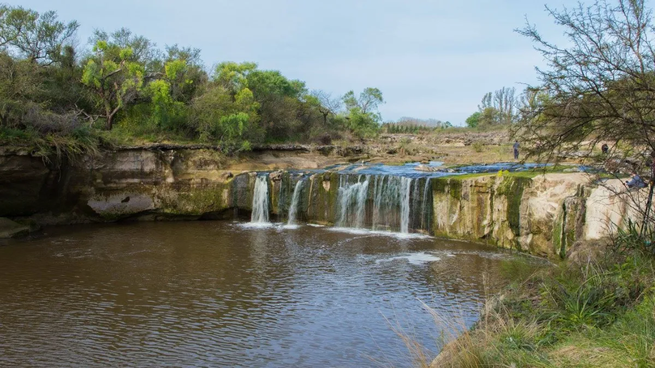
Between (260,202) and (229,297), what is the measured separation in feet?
34.6

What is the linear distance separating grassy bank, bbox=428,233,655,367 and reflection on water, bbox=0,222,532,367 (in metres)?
0.77

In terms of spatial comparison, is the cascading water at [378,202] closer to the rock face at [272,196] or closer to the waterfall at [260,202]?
the rock face at [272,196]

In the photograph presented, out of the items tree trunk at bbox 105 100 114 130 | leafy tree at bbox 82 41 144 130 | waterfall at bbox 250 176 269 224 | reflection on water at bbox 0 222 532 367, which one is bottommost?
reflection on water at bbox 0 222 532 367

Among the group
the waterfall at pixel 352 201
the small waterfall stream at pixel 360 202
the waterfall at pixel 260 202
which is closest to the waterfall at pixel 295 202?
the small waterfall stream at pixel 360 202

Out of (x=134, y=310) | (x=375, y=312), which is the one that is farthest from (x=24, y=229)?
(x=375, y=312)

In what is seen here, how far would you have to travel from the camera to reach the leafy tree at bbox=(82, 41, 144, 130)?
23.9 meters

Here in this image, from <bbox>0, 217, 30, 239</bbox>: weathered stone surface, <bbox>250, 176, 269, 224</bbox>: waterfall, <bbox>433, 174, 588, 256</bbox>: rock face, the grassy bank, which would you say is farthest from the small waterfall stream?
the grassy bank

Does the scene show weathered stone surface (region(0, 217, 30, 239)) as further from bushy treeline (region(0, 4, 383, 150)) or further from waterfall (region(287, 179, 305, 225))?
waterfall (region(287, 179, 305, 225))

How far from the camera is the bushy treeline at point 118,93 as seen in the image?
19750 mm

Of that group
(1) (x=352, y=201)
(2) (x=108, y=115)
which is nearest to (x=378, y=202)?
(1) (x=352, y=201)

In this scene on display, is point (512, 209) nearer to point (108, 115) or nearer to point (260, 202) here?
point (260, 202)

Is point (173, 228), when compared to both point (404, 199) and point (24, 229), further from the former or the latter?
point (404, 199)

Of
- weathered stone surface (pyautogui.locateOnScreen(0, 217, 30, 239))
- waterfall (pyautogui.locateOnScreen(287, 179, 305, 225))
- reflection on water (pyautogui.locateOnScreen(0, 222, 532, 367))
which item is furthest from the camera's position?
waterfall (pyautogui.locateOnScreen(287, 179, 305, 225))

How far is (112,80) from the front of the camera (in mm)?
24875
